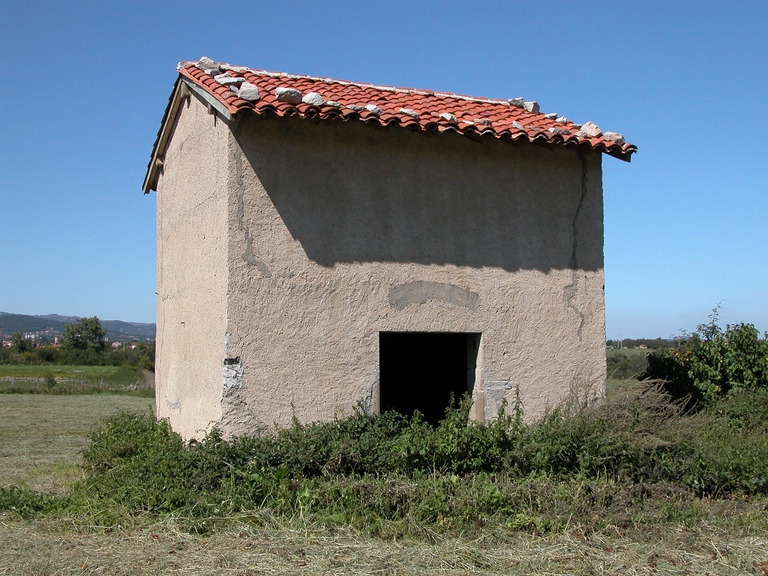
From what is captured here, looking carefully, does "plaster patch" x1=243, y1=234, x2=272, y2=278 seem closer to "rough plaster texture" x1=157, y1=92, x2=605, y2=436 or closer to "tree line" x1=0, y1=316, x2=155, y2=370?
"rough plaster texture" x1=157, y1=92, x2=605, y2=436

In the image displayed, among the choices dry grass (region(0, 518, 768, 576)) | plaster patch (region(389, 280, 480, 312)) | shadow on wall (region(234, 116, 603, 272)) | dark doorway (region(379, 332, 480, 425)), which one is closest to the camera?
dry grass (region(0, 518, 768, 576))

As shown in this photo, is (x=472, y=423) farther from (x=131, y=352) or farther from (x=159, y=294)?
(x=131, y=352)

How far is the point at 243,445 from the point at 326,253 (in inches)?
90.2

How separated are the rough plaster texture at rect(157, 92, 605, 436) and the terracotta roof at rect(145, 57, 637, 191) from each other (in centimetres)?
31

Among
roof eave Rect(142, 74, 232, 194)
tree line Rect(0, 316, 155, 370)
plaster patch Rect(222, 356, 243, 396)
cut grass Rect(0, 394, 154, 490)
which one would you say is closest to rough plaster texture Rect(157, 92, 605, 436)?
plaster patch Rect(222, 356, 243, 396)

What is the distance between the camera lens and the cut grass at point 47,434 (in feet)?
34.0

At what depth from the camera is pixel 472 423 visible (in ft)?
26.6

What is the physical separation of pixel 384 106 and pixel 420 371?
4323 mm

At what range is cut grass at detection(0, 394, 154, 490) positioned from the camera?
10352 mm

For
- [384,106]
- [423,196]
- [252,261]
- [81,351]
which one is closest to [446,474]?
[252,261]

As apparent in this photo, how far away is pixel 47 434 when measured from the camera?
17625 millimetres

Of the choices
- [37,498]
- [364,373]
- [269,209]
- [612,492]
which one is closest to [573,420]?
[612,492]

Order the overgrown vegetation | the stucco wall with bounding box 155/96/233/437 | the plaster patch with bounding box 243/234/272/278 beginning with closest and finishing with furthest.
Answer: the overgrown vegetation, the plaster patch with bounding box 243/234/272/278, the stucco wall with bounding box 155/96/233/437

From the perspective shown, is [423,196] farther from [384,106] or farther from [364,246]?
[384,106]
